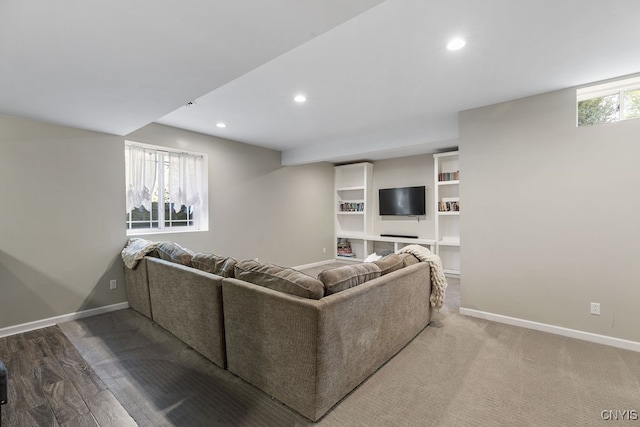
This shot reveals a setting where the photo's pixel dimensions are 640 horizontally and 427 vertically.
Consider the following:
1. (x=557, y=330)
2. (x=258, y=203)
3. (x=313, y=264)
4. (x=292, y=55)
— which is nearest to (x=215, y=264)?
(x=292, y=55)

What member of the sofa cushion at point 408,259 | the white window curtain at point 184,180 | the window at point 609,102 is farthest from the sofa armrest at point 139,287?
the window at point 609,102

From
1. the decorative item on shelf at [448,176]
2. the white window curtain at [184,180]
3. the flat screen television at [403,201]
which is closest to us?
the white window curtain at [184,180]

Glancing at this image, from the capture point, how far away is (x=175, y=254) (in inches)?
115

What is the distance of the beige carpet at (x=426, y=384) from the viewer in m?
1.75

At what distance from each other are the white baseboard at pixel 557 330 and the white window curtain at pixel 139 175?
4.48 m

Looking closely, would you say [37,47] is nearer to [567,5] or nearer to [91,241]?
[91,241]

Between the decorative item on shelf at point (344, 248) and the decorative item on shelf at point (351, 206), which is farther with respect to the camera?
the decorative item on shelf at point (344, 248)

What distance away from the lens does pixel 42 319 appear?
314 centimetres

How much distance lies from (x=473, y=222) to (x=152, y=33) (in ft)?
11.6

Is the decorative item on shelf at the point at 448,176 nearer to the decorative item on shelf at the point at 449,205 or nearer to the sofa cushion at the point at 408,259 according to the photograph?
the decorative item on shelf at the point at 449,205

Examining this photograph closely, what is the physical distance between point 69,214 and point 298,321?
128 inches

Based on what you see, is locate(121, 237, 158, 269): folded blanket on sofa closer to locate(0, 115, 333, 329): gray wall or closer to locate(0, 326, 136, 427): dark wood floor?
locate(0, 115, 333, 329): gray wall

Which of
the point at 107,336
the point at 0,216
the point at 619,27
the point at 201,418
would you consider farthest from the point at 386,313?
the point at 0,216

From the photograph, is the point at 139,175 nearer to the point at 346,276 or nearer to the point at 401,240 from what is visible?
the point at 346,276
